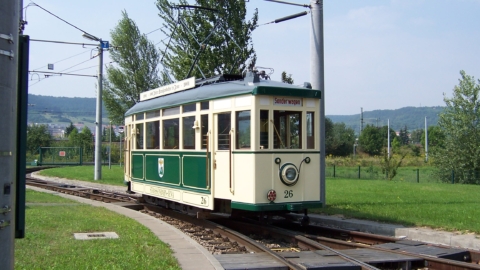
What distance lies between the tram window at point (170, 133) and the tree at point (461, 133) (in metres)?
23.4

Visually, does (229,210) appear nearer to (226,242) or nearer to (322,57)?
(226,242)

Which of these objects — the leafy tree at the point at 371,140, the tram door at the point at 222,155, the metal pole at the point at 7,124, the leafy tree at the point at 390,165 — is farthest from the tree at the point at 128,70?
the leafy tree at the point at 371,140

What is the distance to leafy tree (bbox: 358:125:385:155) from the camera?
88.1m

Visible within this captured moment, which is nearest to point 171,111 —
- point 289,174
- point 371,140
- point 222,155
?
point 222,155

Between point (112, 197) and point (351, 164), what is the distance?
30288 millimetres

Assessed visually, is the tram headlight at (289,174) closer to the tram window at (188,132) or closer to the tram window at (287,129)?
the tram window at (287,129)

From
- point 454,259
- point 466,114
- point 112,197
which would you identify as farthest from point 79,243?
point 466,114

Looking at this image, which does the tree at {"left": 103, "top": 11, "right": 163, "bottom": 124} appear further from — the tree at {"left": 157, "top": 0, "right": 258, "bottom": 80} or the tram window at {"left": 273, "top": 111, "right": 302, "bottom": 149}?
the tram window at {"left": 273, "top": 111, "right": 302, "bottom": 149}

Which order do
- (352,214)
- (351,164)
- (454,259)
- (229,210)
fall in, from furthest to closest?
(351,164)
(352,214)
(229,210)
(454,259)

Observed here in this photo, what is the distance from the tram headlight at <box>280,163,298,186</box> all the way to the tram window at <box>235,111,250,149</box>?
0.82 m

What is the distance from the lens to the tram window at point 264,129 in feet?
34.5

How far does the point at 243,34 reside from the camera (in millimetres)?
26141

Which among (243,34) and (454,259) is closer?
(454,259)

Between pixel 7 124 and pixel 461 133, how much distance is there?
34268 millimetres
